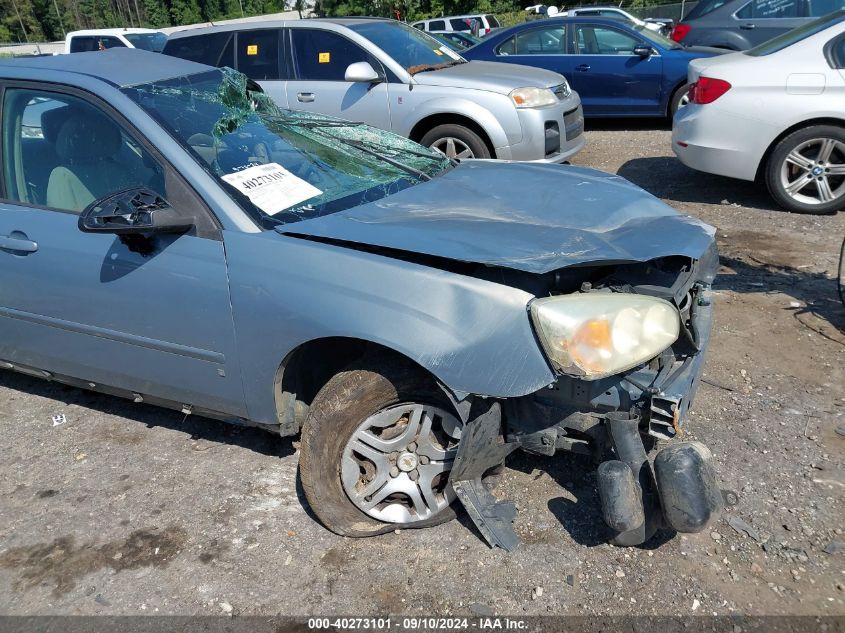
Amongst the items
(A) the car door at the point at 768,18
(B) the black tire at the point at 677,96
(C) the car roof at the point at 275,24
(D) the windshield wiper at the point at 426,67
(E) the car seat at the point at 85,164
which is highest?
(C) the car roof at the point at 275,24

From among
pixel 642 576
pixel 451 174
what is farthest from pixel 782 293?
pixel 642 576

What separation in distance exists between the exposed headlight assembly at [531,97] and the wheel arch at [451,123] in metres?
0.42

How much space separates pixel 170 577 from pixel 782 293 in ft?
13.4

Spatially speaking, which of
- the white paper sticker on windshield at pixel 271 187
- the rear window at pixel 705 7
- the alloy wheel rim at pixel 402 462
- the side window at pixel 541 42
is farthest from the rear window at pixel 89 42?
the alloy wheel rim at pixel 402 462

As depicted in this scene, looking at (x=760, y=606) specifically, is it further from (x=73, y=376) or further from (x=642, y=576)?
(x=73, y=376)

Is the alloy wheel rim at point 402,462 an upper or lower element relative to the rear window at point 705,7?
lower

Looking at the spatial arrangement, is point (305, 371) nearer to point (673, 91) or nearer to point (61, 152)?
point (61, 152)

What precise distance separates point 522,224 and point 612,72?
8025 millimetres

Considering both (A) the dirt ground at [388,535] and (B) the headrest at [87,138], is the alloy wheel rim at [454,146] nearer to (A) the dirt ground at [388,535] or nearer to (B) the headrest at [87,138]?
(A) the dirt ground at [388,535]

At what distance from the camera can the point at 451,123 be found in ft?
22.7

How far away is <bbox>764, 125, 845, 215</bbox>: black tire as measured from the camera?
5.94 meters

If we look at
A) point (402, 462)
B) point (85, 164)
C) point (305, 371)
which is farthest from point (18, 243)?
point (402, 462)

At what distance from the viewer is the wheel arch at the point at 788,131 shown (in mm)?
5910

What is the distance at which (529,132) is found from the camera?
6.73m
